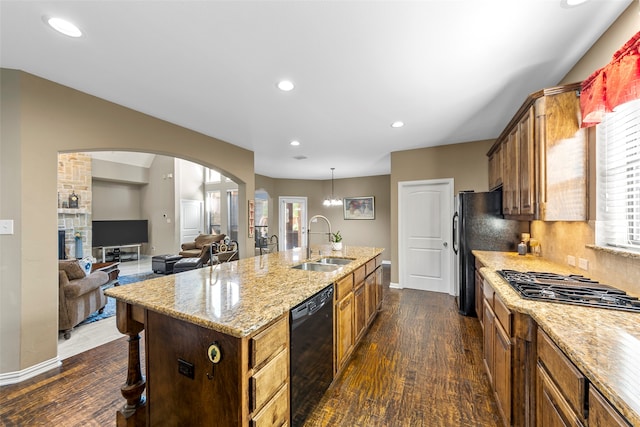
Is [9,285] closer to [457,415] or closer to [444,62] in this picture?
[457,415]

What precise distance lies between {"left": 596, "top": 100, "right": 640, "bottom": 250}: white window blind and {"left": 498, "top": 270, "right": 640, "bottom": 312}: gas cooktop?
0.31 m

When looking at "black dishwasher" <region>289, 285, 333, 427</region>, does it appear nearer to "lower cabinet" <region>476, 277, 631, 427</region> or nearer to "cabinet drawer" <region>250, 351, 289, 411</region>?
"cabinet drawer" <region>250, 351, 289, 411</region>

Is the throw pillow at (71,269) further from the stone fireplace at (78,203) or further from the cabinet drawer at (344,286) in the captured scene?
the stone fireplace at (78,203)

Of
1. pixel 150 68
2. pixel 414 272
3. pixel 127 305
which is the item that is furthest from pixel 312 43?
pixel 414 272

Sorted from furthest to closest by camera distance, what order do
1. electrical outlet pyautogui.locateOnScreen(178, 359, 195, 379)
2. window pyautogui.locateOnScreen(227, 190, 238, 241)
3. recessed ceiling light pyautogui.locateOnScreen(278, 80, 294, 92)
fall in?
window pyautogui.locateOnScreen(227, 190, 238, 241)
recessed ceiling light pyautogui.locateOnScreen(278, 80, 294, 92)
electrical outlet pyautogui.locateOnScreen(178, 359, 195, 379)

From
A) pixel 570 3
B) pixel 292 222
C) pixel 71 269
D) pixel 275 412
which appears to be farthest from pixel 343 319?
pixel 292 222

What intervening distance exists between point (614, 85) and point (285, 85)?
2.27 meters

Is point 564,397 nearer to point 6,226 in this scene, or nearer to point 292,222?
point 6,226

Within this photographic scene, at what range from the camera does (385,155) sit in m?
5.14

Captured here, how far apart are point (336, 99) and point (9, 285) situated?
342cm

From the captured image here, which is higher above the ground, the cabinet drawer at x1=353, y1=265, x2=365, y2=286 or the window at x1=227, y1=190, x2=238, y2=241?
the window at x1=227, y1=190, x2=238, y2=241

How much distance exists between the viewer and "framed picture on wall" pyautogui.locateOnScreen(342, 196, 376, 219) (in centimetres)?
757

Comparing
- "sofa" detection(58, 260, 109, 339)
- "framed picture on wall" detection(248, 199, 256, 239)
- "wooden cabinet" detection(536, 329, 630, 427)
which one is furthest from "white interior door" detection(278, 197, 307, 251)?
"wooden cabinet" detection(536, 329, 630, 427)

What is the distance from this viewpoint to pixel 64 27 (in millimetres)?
1681
